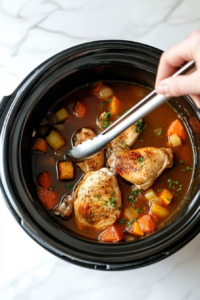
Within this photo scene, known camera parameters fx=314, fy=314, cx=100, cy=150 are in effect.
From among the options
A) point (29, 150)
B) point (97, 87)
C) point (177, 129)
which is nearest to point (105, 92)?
point (97, 87)

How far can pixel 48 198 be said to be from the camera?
107 inches

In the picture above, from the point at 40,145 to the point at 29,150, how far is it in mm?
108

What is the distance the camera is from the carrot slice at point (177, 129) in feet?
9.36

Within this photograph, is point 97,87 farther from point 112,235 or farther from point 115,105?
point 112,235

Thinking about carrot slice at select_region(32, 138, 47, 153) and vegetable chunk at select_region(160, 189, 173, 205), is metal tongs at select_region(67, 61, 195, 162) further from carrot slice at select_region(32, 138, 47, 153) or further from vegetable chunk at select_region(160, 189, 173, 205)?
vegetable chunk at select_region(160, 189, 173, 205)

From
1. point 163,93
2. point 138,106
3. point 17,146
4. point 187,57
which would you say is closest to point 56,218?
point 17,146

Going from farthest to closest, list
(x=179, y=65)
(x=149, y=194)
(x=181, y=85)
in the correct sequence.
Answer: (x=149, y=194), (x=179, y=65), (x=181, y=85)

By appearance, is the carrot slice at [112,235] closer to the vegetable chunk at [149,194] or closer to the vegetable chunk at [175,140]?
the vegetable chunk at [149,194]

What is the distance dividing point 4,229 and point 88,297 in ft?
3.08

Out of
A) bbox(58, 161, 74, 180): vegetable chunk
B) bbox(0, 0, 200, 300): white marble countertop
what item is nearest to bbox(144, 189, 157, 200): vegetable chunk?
bbox(0, 0, 200, 300): white marble countertop

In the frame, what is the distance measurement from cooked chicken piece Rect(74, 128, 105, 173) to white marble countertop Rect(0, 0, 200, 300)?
0.79 metres

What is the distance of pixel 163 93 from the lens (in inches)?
71.2
